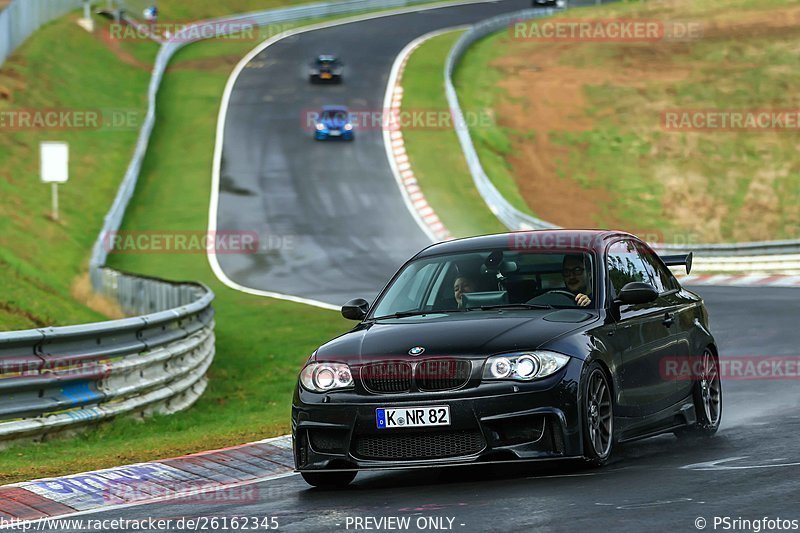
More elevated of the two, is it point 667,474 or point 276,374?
point 667,474

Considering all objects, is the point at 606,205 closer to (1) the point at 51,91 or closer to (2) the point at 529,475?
(1) the point at 51,91

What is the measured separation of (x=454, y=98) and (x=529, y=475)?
40.9 m

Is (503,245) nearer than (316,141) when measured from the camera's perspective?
Yes

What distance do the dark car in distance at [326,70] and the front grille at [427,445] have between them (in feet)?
158

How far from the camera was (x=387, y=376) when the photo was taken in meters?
8.48

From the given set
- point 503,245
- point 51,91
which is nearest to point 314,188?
point 51,91

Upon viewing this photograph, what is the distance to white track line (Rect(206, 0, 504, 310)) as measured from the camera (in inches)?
1144

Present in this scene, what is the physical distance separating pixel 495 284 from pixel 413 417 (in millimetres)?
1544

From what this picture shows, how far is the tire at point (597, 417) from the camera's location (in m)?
8.40

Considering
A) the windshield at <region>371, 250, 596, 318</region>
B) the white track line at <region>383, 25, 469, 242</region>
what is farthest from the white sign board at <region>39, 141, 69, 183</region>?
the windshield at <region>371, 250, 596, 318</region>

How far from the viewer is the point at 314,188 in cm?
4259

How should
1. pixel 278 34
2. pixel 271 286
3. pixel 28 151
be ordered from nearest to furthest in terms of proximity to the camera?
pixel 271 286
pixel 28 151
pixel 278 34

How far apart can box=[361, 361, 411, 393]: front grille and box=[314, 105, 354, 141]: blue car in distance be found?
39768 millimetres
